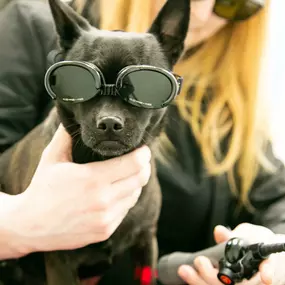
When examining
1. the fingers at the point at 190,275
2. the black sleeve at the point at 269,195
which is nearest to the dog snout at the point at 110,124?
the fingers at the point at 190,275

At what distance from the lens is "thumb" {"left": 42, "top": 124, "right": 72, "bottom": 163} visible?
2.41ft

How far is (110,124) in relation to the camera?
60cm

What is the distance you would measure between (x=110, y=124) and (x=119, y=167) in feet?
0.41

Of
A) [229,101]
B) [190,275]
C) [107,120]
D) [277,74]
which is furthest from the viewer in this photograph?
[277,74]

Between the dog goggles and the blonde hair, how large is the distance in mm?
396

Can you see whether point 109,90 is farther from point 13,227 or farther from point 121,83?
point 13,227

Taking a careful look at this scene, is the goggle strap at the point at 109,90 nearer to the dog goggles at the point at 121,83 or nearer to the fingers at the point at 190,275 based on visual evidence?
the dog goggles at the point at 121,83

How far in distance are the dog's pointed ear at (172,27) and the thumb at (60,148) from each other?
230 mm

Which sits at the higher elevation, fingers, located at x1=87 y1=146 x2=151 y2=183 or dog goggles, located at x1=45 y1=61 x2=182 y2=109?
dog goggles, located at x1=45 y1=61 x2=182 y2=109

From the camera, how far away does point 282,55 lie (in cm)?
116

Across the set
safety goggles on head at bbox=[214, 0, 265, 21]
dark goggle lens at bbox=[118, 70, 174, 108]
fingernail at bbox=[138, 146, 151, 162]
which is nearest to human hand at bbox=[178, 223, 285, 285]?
fingernail at bbox=[138, 146, 151, 162]

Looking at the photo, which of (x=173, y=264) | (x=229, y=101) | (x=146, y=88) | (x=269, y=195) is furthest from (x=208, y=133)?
(x=146, y=88)

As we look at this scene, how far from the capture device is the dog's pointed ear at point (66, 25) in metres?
0.66

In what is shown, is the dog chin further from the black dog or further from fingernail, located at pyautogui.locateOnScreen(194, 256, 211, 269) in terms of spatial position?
fingernail, located at pyautogui.locateOnScreen(194, 256, 211, 269)
